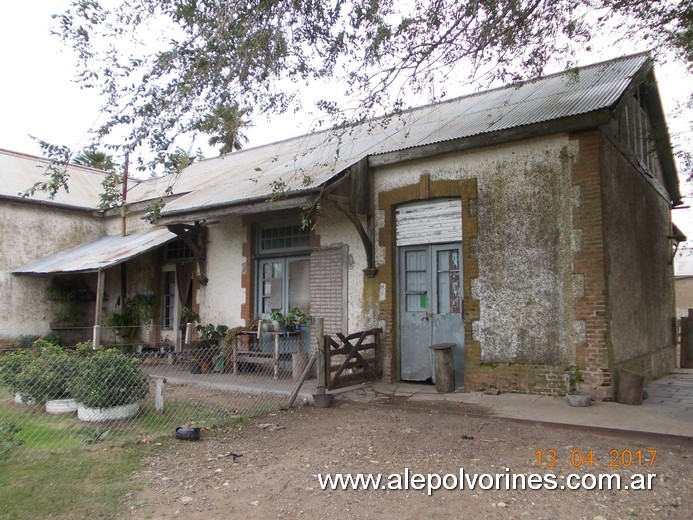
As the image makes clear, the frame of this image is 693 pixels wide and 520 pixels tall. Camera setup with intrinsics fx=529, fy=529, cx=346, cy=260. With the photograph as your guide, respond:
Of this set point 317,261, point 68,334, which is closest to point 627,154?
point 317,261

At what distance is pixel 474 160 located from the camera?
8.33 metres

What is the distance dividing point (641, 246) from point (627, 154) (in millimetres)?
1785

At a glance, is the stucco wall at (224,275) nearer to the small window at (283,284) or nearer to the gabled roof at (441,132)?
the small window at (283,284)

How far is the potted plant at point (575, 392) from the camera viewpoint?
670 centimetres

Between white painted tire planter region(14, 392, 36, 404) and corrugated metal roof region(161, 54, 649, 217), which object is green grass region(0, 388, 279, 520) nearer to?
white painted tire planter region(14, 392, 36, 404)

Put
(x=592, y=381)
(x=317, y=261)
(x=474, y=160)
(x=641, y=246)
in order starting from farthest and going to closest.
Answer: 1. (x=317, y=261)
2. (x=641, y=246)
3. (x=474, y=160)
4. (x=592, y=381)

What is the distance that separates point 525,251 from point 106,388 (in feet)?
19.5

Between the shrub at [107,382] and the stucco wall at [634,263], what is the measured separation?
21.0ft

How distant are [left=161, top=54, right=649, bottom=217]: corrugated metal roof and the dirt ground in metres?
3.39

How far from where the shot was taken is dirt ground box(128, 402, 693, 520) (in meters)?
3.97

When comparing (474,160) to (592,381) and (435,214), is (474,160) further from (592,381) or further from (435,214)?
(592,381)
